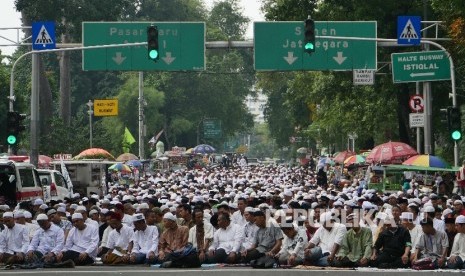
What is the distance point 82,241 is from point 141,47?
19033 millimetres

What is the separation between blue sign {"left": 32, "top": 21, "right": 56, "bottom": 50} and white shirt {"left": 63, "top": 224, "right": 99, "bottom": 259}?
15.2 meters

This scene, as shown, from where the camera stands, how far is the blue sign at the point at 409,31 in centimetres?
3853

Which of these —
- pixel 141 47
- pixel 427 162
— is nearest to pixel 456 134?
pixel 427 162

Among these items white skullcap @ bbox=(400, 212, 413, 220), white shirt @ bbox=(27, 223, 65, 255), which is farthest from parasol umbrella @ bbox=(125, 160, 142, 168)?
white skullcap @ bbox=(400, 212, 413, 220)

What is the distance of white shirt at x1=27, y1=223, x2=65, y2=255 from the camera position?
25.6m

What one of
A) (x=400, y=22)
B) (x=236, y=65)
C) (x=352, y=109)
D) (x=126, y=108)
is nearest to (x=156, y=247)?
(x=400, y=22)

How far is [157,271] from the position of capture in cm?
2345

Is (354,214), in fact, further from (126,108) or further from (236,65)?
(236,65)

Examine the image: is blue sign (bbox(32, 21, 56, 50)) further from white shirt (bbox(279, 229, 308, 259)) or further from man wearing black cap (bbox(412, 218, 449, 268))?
man wearing black cap (bbox(412, 218, 449, 268))

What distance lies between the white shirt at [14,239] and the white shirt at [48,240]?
27 cm

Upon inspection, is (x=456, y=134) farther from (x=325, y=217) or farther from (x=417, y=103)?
(x=325, y=217)

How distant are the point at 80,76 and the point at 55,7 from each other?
4485 cm

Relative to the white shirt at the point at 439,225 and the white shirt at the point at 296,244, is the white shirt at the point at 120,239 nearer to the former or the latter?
the white shirt at the point at 296,244

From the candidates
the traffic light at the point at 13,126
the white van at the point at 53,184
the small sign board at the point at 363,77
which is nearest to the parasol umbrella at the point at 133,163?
the small sign board at the point at 363,77
